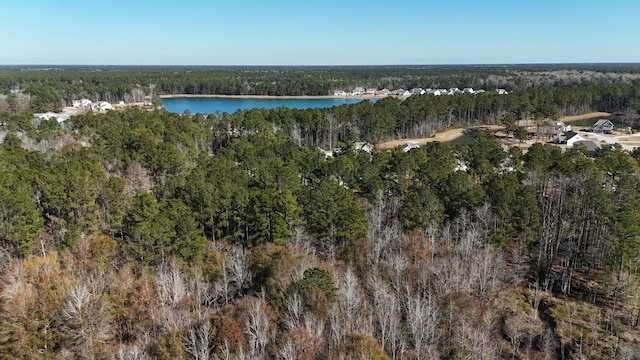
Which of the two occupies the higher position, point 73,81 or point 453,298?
point 73,81

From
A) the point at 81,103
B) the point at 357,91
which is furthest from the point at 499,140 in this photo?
the point at 81,103

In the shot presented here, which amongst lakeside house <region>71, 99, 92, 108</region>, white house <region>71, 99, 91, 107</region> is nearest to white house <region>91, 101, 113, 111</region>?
lakeside house <region>71, 99, 92, 108</region>

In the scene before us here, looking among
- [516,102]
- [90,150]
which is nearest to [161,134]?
[90,150]

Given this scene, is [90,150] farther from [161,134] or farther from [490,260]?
[490,260]

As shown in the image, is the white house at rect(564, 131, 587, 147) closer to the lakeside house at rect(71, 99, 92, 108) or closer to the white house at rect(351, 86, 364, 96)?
the white house at rect(351, 86, 364, 96)

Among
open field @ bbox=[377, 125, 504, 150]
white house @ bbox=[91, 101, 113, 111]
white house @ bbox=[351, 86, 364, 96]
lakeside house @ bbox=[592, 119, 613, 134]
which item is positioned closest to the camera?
open field @ bbox=[377, 125, 504, 150]

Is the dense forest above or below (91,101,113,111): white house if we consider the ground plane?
below

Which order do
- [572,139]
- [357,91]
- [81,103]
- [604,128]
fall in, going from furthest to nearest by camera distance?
[357,91], [81,103], [604,128], [572,139]

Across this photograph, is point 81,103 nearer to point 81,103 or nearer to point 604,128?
point 81,103

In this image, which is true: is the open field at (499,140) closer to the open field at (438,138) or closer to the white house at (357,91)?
the open field at (438,138)
